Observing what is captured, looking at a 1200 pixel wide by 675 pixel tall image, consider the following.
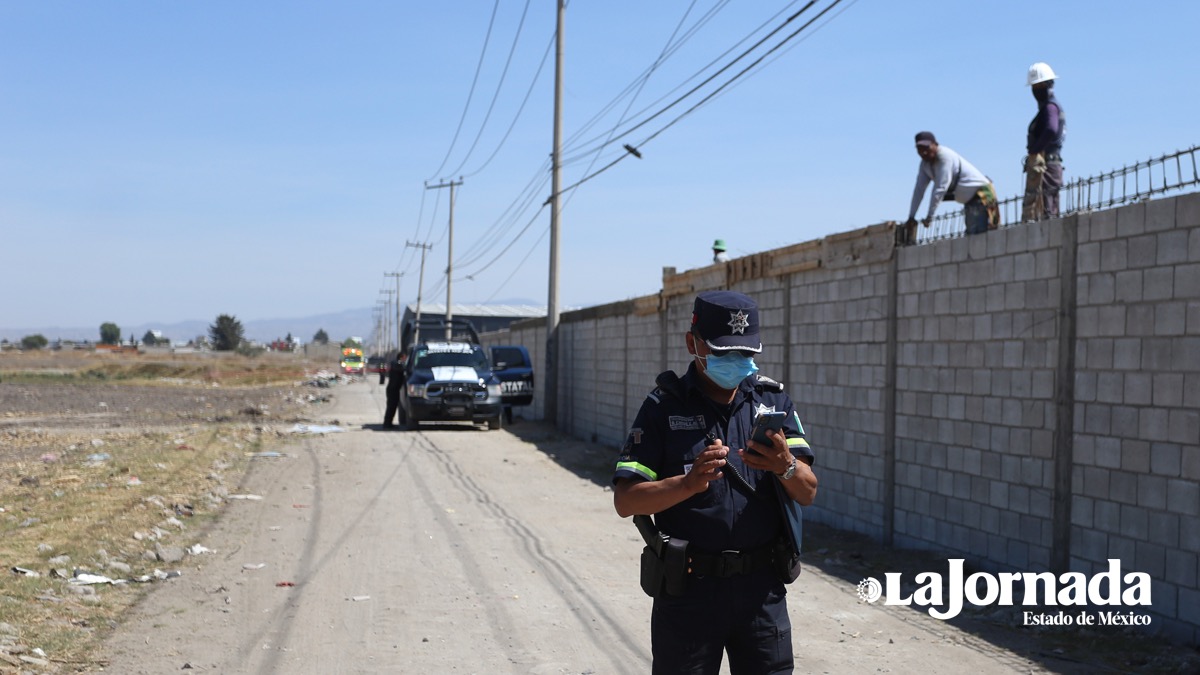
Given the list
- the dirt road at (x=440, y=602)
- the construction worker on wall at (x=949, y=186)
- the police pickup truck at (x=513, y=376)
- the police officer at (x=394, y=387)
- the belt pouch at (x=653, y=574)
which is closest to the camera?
the belt pouch at (x=653, y=574)

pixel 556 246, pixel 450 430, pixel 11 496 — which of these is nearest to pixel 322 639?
pixel 11 496

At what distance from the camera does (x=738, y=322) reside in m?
3.50

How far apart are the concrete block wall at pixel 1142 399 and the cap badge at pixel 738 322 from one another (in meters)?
3.98

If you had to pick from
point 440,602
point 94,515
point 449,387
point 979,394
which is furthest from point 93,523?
point 449,387

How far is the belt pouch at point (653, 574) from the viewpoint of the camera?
3.45 meters

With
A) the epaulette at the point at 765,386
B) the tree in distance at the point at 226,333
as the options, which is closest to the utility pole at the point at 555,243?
the epaulette at the point at 765,386

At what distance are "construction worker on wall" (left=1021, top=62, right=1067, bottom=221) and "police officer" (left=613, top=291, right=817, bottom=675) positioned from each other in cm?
535

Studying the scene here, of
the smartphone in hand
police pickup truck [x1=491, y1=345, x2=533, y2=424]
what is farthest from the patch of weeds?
police pickup truck [x1=491, y1=345, x2=533, y2=424]

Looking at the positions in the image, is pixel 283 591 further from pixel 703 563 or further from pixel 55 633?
pixel 703 563

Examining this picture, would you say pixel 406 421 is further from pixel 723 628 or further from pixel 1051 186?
pixel 723 628

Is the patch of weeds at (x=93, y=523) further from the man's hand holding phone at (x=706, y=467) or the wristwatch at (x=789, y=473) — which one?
the wristwatch at (x=789, y=473)

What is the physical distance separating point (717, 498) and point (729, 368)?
41 centimetres

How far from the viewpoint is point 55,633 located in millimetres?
6504

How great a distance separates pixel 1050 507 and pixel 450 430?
58.3 ft
